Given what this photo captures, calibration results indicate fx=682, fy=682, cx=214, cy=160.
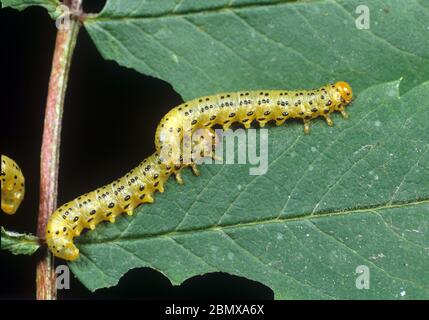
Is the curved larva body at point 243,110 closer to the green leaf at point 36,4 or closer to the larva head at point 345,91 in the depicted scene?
the larva head at point 345,91

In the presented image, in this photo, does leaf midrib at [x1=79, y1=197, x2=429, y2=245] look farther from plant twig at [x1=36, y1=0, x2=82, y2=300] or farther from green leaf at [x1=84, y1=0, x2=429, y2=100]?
green leaf at [x1=84, y1=0, x2=429, y2=100]

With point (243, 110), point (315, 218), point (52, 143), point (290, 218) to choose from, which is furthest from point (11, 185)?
point (315, 218)

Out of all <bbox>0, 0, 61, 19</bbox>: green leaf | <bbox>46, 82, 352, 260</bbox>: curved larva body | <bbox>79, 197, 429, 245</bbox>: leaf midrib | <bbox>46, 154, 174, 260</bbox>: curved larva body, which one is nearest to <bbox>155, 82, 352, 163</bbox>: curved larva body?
<bbox>46, 82, 352, 260</bbox>: curved larva body

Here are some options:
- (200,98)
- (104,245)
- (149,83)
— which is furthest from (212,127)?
(104,245)

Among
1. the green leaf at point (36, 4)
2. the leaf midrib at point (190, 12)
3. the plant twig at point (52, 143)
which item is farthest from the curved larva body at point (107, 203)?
the green leaf at point (36, 4)

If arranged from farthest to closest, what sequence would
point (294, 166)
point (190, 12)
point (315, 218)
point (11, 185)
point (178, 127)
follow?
point (11, 185) → point (178, 127) → point (190, 12) → point (294, 166) → point (315, 218)

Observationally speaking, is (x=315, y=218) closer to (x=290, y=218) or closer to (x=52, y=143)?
(x=290, y=218)

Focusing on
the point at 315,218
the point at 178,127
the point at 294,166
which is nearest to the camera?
the point at 315,218

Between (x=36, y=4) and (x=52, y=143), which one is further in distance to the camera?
(x=36, y=4)
